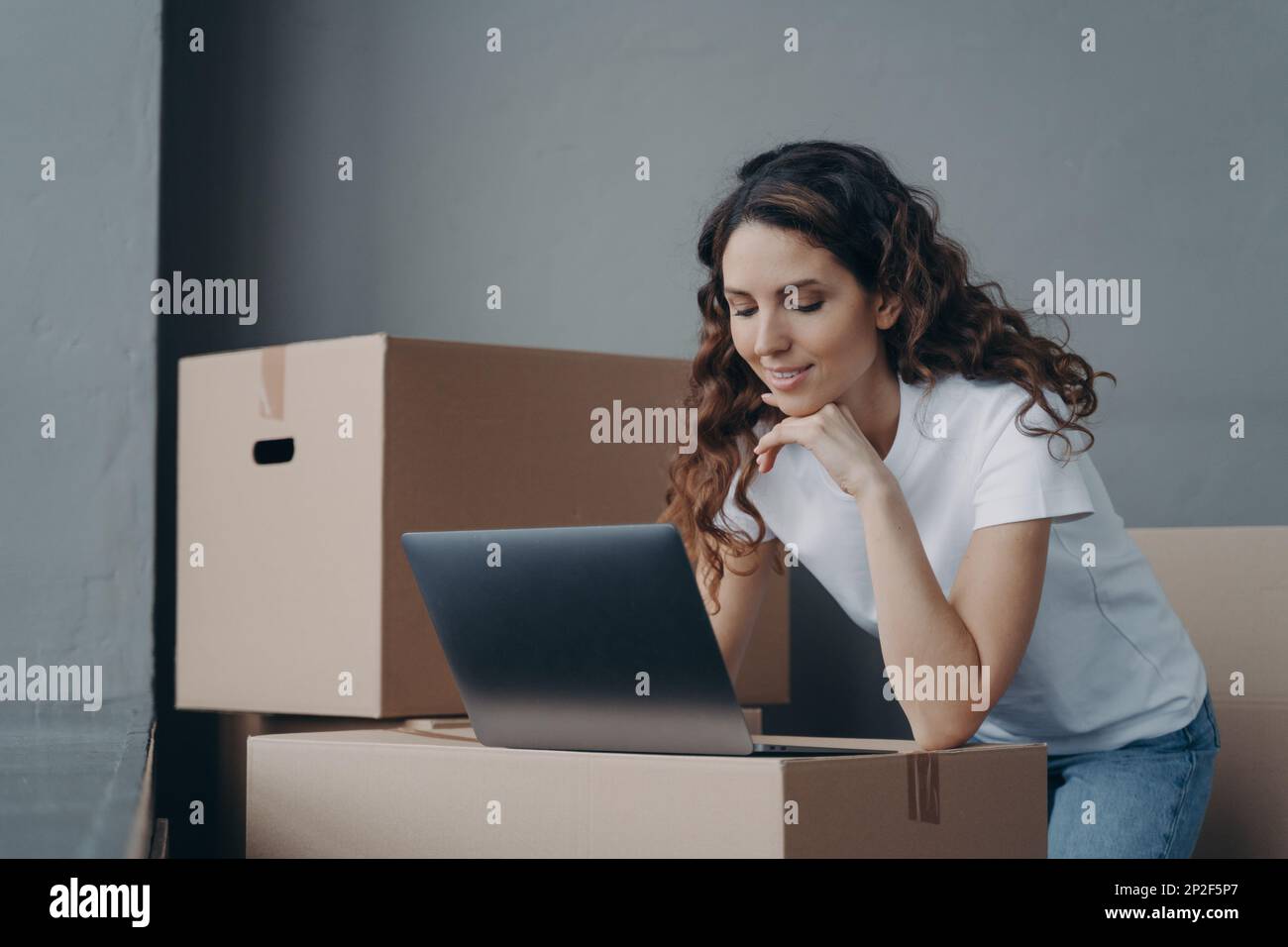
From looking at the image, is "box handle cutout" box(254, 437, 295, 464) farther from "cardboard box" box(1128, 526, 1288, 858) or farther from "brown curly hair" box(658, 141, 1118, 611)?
"cardboard box" box(1128, 526, 1288, 858)

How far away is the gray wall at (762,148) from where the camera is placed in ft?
6.04

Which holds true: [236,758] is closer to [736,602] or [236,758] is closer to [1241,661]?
[736,602]

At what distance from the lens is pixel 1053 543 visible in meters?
1.23

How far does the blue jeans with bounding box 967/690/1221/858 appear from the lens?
121 cm

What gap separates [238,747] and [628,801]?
87 cm

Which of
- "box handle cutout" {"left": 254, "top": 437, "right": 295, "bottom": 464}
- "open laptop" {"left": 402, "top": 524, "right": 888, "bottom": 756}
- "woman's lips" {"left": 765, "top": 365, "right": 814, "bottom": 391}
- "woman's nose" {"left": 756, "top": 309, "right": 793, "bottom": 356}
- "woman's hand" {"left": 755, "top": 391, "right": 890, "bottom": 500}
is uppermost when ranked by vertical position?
"woman's nose" {"left": 756, "top": 309, "right": 793, "bottom": 356}

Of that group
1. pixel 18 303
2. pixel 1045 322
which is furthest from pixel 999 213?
pixel 18 303

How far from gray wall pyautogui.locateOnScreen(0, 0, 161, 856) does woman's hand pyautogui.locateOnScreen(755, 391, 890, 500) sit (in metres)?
0.87

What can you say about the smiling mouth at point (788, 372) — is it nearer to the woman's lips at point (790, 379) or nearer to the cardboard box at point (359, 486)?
the woman's lips at point (790, 379)

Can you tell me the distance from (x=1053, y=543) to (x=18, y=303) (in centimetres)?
118

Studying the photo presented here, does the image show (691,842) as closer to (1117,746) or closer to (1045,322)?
(1117,746)

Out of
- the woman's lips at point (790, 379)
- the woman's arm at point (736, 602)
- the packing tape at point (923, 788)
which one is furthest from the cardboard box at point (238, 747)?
the packing tape at point (923, 788)

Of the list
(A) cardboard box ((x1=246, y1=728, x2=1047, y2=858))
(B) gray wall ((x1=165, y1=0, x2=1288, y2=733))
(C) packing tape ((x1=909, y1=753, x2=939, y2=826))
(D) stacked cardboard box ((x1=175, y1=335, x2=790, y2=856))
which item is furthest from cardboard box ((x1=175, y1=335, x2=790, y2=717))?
(C) packing tape ((x1=909, y1=753, x2=939, y2=826))

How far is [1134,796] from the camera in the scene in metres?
1.22
